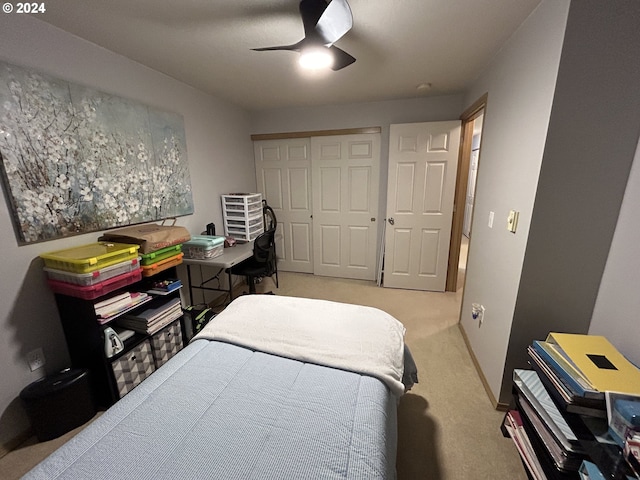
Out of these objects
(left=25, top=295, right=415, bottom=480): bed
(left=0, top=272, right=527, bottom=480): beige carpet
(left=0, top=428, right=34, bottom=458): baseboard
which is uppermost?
(left=25, top=295, right=415, bottom=480): bed

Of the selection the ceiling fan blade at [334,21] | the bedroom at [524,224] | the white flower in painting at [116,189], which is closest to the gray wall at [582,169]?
the bedroom at [524,224]

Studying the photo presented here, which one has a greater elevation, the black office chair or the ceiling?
the ceiling

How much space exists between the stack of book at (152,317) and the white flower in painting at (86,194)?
810mm

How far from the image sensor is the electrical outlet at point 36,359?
1.49 m

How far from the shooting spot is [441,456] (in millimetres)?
1372

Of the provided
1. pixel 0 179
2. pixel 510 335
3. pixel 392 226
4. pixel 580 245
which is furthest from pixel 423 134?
pixel 0 179

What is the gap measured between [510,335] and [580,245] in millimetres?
600

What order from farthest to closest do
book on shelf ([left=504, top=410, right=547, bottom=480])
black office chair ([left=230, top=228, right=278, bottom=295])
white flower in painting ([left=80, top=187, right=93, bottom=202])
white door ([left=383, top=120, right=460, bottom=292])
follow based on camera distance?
white door ([left=383, top=120, right=460, bottom=292]), black office chair ([left=230, top=228, right=278, bottom=295]), white flower in painting ([left=80, top=187, right=93, bottom=202]), book on shelf ([left=504, top=410, right=547, bottom=480])

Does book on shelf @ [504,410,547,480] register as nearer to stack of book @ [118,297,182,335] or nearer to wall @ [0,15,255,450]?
stack of book @ [118,297,182,335]

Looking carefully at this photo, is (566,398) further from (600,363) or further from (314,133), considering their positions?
(314,133)

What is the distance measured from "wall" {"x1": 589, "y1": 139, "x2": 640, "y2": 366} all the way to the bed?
96 cm

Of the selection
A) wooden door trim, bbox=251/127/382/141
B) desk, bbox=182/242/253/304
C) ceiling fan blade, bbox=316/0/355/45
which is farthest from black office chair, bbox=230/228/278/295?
ceiling fan blade, bbox=316/0/355/45

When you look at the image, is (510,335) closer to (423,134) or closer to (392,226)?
(392,226)

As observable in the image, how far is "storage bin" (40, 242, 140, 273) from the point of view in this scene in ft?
4.60
